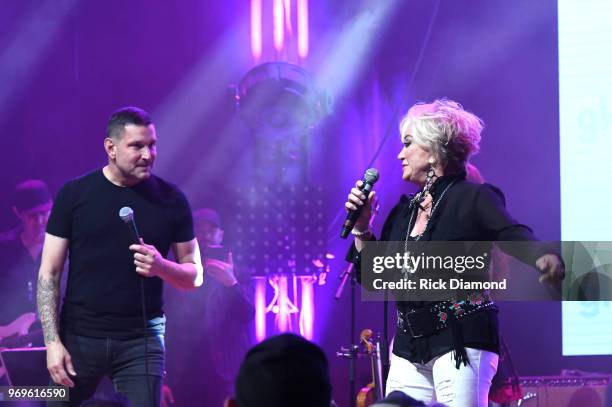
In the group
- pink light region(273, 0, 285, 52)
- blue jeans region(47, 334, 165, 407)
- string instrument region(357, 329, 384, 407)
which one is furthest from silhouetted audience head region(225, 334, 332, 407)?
pink light region(273, 0, 285, 52)

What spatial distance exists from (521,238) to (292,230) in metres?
3.23

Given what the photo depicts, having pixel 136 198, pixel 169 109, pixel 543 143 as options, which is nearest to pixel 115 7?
pixel 169 109

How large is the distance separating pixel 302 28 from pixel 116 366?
3228mm

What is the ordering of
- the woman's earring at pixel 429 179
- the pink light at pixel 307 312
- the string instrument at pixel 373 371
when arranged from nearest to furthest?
the woman's earring at pixel 429 179 < the string instrument at pixel 373 371 < the pink light at pixel 307 312

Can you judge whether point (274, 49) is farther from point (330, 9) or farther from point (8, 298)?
point (8, 298)

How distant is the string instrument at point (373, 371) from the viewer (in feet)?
16.6

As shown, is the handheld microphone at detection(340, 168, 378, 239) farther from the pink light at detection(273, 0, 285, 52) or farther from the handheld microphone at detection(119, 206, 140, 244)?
the pink light at detection(273, 0, 285, 52)

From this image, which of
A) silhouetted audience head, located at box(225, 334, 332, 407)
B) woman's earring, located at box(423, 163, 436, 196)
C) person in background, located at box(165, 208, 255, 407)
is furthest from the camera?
person in background, located at box(165, 208, 255, 407)

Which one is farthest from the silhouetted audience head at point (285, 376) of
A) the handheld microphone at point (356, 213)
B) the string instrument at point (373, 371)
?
the string instrument at point (373, 371)

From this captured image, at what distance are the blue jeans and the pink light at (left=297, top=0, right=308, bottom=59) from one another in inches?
120

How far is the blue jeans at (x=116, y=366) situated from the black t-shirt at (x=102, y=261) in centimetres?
4

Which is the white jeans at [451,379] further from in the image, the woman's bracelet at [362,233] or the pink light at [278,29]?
the pink light at [278,29]

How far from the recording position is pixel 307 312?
20.0 ft

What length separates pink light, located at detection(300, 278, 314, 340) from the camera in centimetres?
607
